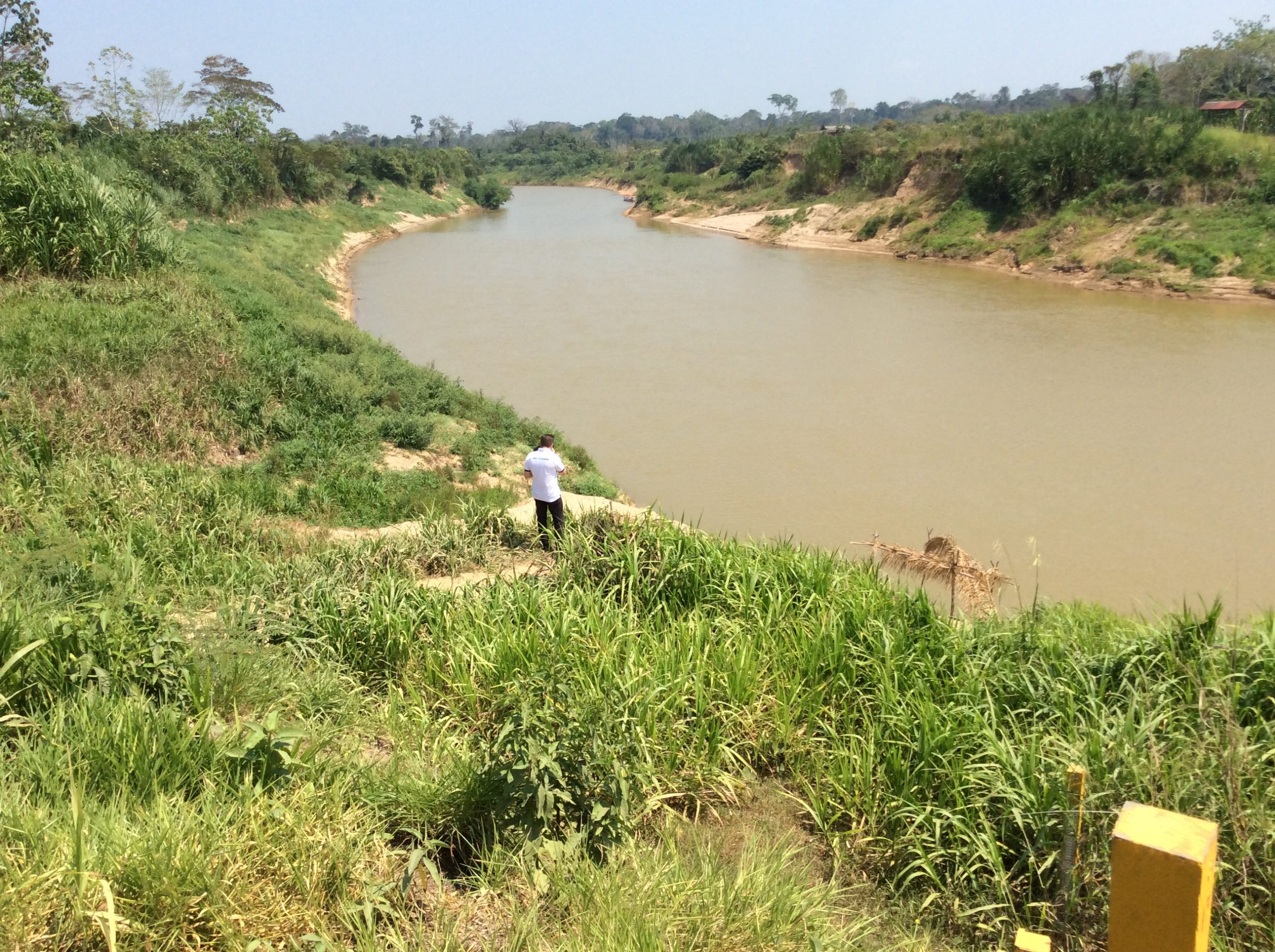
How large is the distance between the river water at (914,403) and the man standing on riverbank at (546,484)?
1975mm

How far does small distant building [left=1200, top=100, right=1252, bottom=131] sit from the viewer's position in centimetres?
2842

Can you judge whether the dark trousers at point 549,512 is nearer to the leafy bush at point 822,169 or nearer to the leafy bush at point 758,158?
the leafy bush at point 822,169

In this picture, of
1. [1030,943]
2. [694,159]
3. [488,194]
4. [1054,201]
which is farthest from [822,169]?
[1030,943]

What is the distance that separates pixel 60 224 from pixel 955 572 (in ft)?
35.3

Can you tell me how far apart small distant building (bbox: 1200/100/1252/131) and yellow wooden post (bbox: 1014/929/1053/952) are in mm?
33051

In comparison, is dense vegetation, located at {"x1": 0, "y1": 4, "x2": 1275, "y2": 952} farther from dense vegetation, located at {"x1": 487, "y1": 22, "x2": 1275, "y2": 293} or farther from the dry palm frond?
dense vegetation, located at {"x1": 487, "y1": 22, "x2": 1275, "y2": 293}

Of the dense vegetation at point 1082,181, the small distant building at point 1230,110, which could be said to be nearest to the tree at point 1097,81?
the dense vegetation at point 1082,181

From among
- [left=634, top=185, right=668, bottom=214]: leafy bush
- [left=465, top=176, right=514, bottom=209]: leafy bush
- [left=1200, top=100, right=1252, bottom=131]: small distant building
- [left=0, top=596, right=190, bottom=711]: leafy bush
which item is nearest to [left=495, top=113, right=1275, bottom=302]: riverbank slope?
[left=1200, top=100, right=1252, bottom=131]: small distant building

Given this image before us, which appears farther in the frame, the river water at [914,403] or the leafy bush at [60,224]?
the leafy bush at [60,224]

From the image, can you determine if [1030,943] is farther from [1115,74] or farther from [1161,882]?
[1115,74]

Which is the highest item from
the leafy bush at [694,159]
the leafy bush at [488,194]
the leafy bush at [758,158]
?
the leafy bush at [694,159]

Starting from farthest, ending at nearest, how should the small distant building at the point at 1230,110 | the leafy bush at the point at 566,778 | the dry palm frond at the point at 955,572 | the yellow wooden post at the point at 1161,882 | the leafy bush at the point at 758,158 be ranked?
the leafy bush at the point at 758,158 < the small distant building at the point at 1230,110 < the dry palm frond at the point at 955,572 < the leafy bush at the point at 566,778 < the yellow wooden post at the point at 1161,882

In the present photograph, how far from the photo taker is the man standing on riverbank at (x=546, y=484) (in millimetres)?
6590

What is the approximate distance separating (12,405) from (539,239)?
98.7 ft
